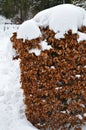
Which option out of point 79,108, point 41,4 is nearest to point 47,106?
point 79,108

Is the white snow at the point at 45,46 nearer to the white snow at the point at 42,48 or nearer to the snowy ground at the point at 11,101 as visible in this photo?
the white snow at the point at 42,48

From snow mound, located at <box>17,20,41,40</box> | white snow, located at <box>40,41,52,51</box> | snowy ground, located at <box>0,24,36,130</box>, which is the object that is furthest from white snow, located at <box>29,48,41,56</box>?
snowy ground, located at <box>0,24,36,130</box>

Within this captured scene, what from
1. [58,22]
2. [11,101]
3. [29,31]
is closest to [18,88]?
[11,101]

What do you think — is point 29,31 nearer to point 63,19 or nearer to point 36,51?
point 36,51

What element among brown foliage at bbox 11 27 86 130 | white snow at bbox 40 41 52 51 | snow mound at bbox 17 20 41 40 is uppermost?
snow mound at bbox 17 20 41 40

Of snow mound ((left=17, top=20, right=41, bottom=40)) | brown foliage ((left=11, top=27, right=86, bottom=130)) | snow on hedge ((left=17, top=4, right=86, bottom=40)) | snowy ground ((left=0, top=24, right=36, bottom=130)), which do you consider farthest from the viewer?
snowy ground ((left=0, top=24, right=36, bottom=130))

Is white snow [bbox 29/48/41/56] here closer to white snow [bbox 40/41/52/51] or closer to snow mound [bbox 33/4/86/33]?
white snow [bbox 40/41/52/51]

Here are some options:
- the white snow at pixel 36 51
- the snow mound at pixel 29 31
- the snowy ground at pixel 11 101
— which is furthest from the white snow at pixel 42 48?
the snowy ground at pixel 11 101

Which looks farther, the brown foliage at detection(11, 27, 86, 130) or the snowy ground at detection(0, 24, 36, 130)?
the snowy ground at detection(0, 24, 36, 130)
